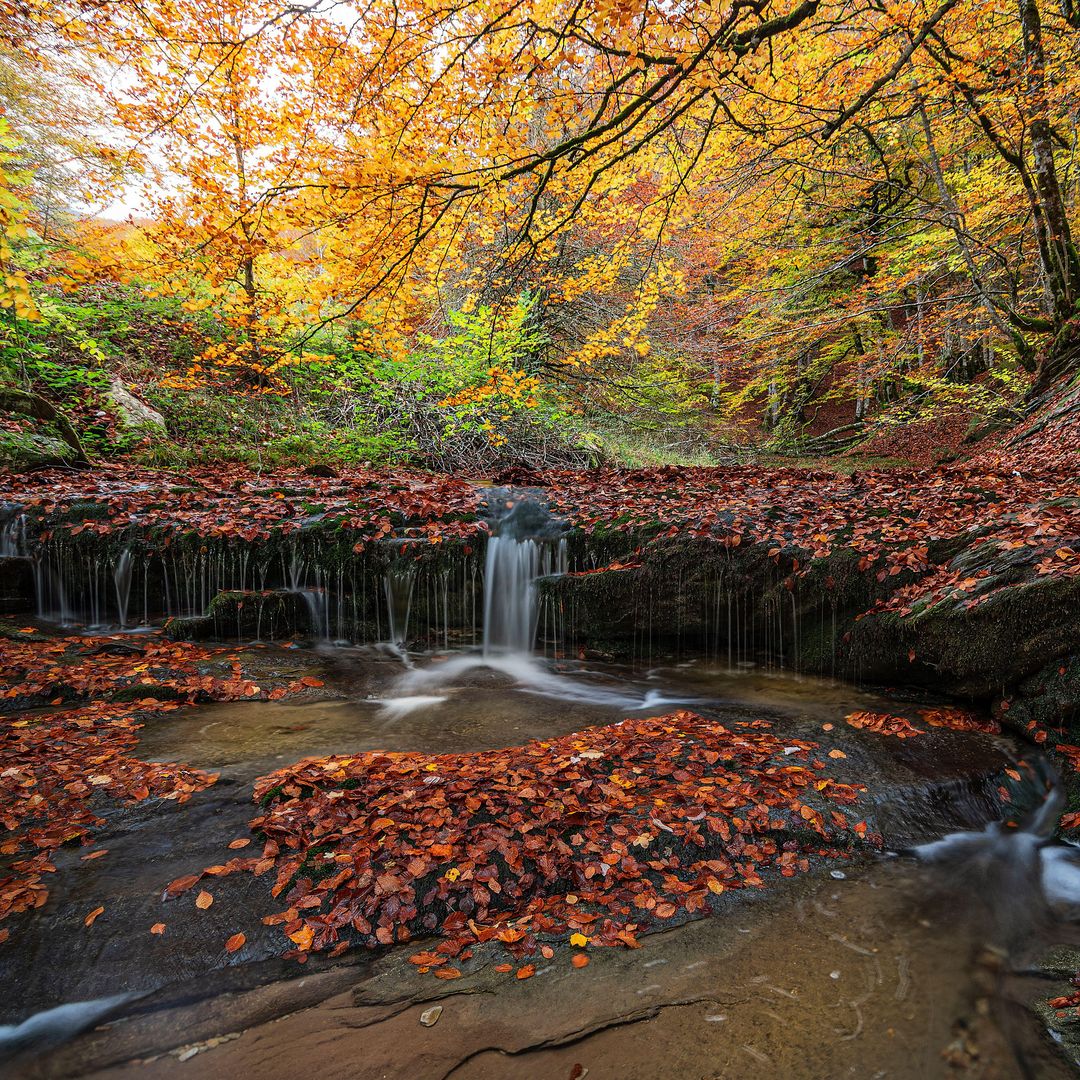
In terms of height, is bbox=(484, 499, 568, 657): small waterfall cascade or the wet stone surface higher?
bbox=(484, 499, 568, 657): small waterfall cascade

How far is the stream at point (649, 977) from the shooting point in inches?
80.7

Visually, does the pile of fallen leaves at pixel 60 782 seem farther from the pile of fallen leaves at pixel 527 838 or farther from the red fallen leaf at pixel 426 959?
the red fallen leaf at pixel 426 959

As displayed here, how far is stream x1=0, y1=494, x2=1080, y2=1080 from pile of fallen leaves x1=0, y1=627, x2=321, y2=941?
0.18 m

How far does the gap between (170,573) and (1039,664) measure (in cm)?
936

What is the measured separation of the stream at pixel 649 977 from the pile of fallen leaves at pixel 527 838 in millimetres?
134

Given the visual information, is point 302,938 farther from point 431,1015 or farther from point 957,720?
point 957,720

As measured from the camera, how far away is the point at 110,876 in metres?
2.84

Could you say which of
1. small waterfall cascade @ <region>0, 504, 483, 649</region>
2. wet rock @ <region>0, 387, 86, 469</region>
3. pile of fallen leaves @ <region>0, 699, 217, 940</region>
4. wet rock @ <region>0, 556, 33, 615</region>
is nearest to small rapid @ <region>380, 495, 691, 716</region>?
small waterfall cascade @ <region>0, 504, 483, 649</region>

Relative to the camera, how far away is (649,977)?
7.88 feet

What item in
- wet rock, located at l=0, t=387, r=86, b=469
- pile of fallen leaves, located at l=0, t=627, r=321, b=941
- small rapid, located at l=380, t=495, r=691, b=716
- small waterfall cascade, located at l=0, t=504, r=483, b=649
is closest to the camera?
pile of fallen leaves, located at l=0, t=627, r=321, b=941

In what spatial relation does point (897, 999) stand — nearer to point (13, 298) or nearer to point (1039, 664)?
point (1039, 664)

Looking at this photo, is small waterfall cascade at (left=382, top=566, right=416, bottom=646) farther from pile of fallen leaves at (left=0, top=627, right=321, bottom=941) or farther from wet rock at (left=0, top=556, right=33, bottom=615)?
wet rock at (left=0, top=556, right=33, bottom=615)

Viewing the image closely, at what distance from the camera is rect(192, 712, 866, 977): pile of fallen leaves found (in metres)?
2.69

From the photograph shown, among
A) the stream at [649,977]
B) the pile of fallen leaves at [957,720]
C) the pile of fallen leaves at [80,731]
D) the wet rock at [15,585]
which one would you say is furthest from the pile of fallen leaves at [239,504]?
the pile of fallen leaves at [957,720]
